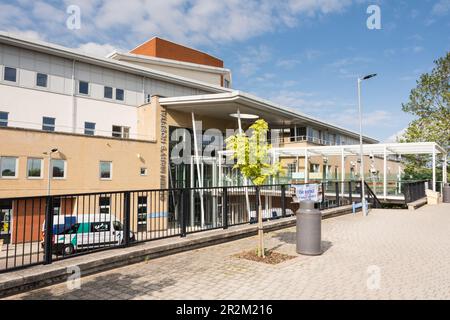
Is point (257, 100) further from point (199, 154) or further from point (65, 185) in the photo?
point (65, 185)

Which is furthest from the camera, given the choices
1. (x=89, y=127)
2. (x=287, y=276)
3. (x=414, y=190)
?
(x=89, y=127)

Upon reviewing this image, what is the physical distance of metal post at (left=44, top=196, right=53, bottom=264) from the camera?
591 centimetres

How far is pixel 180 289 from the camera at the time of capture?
536 cm

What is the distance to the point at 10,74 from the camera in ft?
83.0

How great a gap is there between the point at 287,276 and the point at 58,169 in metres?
22.1

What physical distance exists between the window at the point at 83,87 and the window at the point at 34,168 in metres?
8.05

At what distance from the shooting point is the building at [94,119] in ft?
76.6

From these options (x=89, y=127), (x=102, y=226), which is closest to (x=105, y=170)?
(x=89, y=127)

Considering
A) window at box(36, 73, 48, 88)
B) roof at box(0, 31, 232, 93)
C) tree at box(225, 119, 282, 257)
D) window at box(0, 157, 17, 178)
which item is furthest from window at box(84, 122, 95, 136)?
tree at box(225, 119, 282, 257)

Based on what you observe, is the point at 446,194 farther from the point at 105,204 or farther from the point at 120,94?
the point at 120,94

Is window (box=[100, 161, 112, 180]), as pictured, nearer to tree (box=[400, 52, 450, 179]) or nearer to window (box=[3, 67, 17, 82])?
window (box=[3, 67, 17, 82])

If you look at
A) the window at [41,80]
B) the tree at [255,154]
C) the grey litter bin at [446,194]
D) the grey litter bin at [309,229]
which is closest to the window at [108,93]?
the window at [41,80]

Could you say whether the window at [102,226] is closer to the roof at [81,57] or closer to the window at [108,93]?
the roof at [81,57]
